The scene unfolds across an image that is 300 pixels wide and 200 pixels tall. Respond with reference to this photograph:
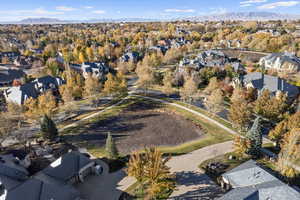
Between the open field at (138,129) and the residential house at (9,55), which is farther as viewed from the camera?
the residential house at (9,55)

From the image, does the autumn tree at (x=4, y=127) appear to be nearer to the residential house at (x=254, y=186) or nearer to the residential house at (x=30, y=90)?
the residential house at (x=30, y=90)

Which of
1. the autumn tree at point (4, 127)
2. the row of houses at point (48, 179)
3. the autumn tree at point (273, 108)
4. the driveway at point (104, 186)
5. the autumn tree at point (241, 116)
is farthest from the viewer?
the autumn tree at point (273, 108)

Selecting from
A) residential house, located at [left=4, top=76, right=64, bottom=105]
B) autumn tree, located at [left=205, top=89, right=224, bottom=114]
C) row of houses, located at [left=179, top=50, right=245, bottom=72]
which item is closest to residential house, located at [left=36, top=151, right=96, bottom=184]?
autumn tree, located at [left=205, top=89, right=224, bottom=114]

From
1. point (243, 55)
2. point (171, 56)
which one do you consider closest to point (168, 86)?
point (171, 56)

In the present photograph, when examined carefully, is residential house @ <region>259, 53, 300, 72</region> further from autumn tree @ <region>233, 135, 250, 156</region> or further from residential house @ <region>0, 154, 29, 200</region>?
residential house @ <region>0, 154, 29, 200</region>

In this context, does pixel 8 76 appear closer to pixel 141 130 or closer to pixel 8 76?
pixel 8 76

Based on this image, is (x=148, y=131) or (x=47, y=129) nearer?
(x=47, y=129)

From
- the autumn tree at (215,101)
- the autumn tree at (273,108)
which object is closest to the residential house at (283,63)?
the autumn tree at (273,108)
